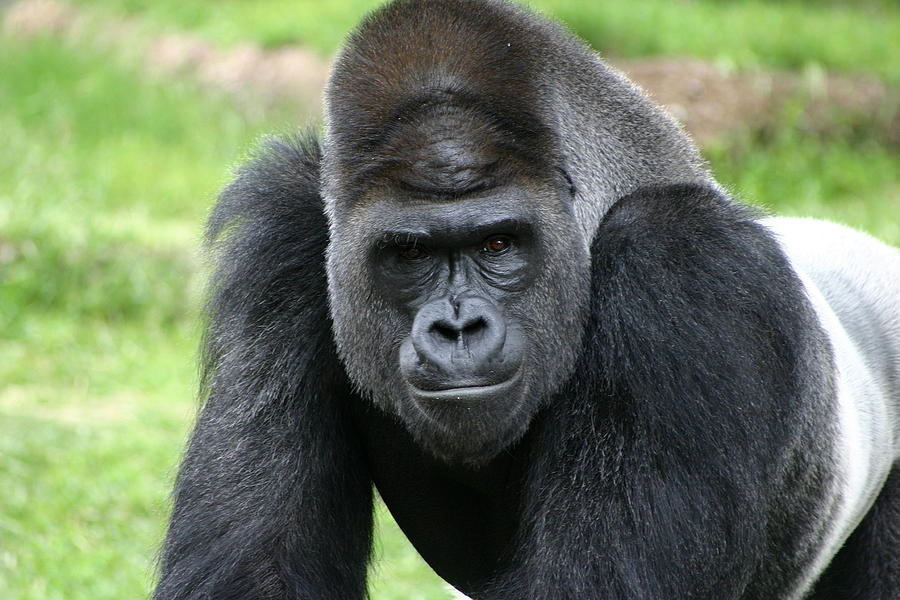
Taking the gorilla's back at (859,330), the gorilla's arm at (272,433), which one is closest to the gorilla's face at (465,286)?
the gorilla's arm at (272,433)

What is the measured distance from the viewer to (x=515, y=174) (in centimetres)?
307

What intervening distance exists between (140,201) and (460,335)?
6769mm

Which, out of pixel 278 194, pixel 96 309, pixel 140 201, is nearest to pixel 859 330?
pixel 278 194

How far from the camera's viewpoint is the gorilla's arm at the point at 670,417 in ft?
9.61

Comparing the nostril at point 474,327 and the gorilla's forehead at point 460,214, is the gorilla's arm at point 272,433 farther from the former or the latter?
the nostril at point 474,327

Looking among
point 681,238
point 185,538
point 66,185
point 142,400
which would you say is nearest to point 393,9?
point 681,238

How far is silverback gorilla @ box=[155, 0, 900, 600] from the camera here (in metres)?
2.95

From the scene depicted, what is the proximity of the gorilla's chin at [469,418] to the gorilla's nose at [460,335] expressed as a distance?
6 centimetres

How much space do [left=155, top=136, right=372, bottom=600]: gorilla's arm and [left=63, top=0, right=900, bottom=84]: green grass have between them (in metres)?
5.83

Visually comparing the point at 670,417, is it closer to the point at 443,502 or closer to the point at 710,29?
the point at 443,502

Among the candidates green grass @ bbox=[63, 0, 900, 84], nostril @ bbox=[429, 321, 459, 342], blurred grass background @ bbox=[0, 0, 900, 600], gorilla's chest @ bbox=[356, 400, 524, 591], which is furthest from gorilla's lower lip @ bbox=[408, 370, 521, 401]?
green grass @ bbox=[63, 0, 900, 84]

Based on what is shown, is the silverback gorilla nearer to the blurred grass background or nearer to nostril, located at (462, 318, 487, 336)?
nostril, located at (462, 318, 487, 336)

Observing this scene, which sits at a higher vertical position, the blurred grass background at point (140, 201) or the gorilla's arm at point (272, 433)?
the gorilla's arm at point (272, 433)

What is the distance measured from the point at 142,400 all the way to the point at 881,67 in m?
6.06
